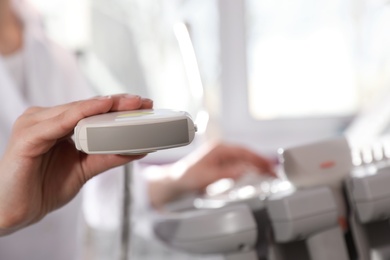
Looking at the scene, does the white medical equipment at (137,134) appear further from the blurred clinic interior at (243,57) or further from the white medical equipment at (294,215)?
the blurred clinic interior at (243,57)

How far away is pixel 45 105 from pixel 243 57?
1.28m

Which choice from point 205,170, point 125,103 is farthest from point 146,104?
point 205,170

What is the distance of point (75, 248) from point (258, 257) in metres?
0.38

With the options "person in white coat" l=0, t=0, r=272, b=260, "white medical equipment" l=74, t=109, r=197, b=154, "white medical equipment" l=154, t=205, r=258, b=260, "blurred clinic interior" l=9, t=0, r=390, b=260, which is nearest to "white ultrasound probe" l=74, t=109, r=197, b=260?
"white medical equipment" l=74, t=109, r=197, b=154

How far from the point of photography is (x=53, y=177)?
681mm

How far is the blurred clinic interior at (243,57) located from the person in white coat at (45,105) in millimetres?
1078

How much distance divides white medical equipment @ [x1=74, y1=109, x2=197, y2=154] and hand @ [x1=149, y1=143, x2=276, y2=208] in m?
0.45

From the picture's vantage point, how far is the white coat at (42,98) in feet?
3.15

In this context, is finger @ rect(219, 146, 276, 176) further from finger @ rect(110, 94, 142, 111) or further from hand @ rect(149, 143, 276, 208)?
finger @ rect(110, 94, 142, 111)

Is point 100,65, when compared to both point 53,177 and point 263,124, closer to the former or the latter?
point 263,124

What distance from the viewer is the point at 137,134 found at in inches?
19.9

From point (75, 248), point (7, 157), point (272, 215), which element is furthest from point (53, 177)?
point (75, 248)

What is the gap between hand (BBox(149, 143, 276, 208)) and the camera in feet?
3.19

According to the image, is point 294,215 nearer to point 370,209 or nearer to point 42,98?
point 370,209
